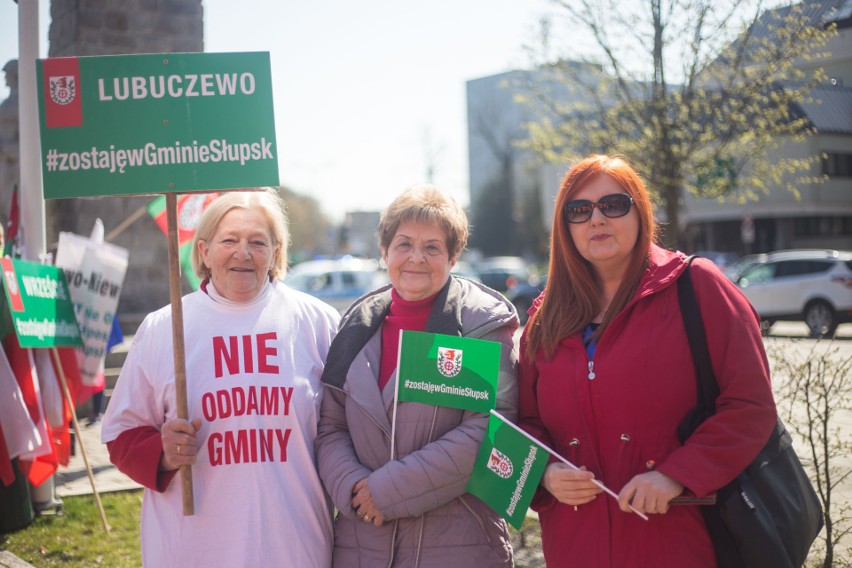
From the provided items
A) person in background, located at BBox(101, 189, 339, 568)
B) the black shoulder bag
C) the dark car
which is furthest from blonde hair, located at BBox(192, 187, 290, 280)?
the dark car

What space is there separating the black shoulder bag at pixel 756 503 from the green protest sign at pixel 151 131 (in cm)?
169

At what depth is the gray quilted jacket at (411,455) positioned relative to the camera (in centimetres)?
281

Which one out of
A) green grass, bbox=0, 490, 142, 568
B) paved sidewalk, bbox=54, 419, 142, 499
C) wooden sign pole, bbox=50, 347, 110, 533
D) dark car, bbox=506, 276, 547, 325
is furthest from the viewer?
dark car, bbox=506, 276, 547, 325

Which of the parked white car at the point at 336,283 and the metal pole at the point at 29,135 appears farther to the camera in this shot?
the parked white car at the point at 336,283

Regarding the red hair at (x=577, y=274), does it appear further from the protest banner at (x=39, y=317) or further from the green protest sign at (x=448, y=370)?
the protest banner at (x=39, y=317)

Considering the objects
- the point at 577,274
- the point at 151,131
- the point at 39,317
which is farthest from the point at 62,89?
the point at 39,317

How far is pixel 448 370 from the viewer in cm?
287

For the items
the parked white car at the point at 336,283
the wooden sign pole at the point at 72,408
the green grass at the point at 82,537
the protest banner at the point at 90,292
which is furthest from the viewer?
the parked white car at the point at 336,283

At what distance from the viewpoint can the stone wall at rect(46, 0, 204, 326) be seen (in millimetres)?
11000

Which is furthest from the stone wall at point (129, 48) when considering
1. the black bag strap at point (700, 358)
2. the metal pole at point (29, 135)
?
the black bag strap at point (700, 358)

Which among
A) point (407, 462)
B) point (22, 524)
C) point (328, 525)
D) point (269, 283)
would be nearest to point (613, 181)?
point (407, 462)

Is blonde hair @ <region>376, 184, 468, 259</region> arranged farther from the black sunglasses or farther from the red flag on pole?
the red flag on pole

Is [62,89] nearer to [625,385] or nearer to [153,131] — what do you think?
[153,131]

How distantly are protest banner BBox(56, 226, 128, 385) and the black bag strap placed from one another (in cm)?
493
